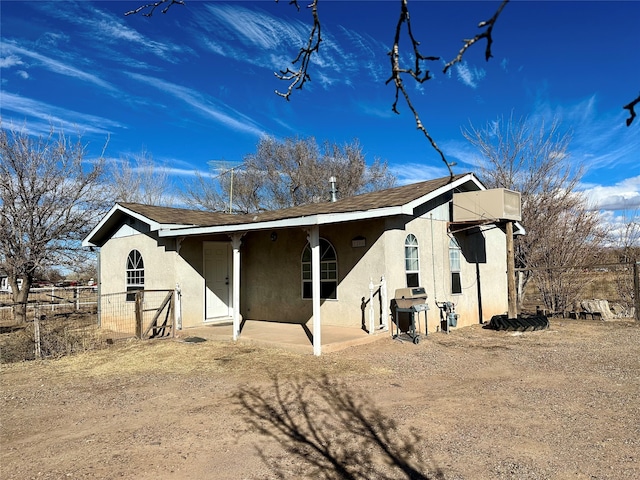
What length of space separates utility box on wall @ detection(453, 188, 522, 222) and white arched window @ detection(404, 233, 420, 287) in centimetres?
184

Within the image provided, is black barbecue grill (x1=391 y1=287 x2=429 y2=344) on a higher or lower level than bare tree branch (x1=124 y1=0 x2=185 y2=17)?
lower

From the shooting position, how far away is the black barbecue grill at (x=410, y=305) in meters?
10.2

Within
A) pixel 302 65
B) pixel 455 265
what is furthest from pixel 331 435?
pixel 455 265

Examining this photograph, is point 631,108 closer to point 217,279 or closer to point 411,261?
point 411,261

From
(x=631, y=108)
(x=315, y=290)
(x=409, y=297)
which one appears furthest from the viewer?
(x=409, y=297)

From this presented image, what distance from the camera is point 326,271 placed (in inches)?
463

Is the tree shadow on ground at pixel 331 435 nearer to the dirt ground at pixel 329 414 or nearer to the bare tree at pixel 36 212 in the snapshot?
the dirt ground at pixel 329 414

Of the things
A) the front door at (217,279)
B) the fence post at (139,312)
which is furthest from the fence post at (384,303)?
the fence post at (139,312)

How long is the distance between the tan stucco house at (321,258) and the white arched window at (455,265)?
0.09ft

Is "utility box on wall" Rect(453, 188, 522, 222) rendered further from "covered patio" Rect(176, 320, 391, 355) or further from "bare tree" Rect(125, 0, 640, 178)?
"bare tree" Rect(125, 0, 640, 178)

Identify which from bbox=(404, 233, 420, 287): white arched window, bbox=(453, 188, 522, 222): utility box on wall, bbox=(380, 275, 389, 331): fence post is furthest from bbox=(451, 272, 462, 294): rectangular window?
bbox=(380, 275, 389, 331): fence post

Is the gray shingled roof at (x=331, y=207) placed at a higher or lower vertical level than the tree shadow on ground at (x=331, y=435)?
higher

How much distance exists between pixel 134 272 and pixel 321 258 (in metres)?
5.65

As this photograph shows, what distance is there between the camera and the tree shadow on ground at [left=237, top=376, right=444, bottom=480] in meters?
4.07
